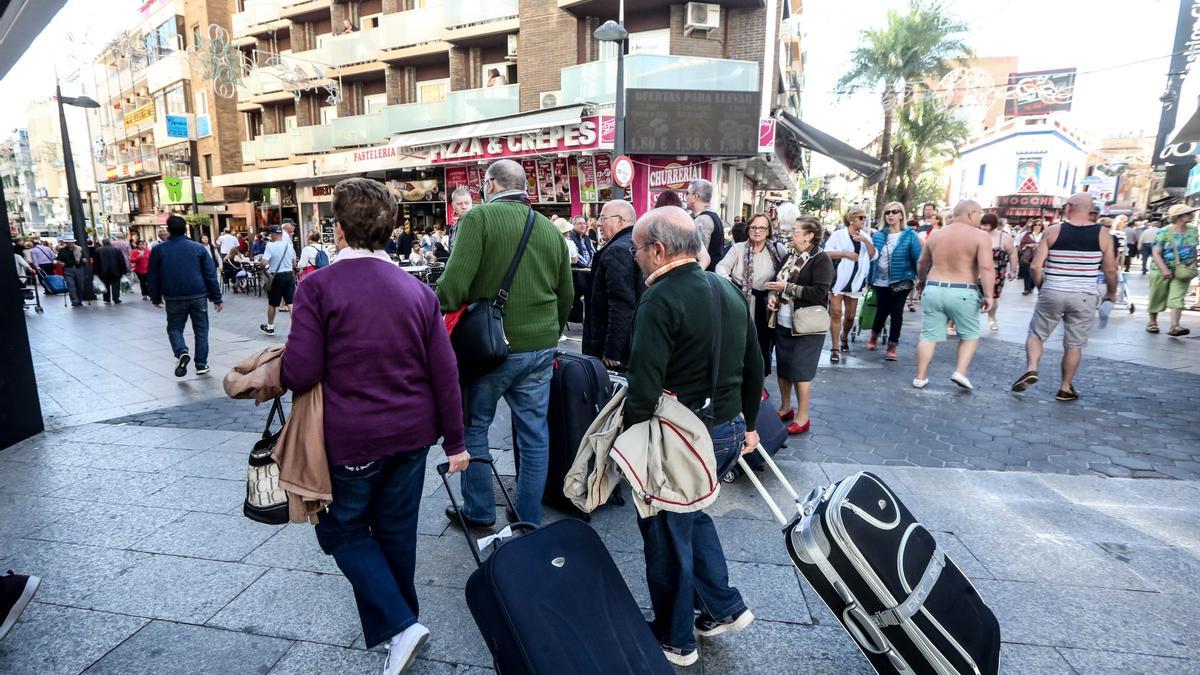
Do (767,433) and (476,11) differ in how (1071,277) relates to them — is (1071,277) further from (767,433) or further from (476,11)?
(476,11)

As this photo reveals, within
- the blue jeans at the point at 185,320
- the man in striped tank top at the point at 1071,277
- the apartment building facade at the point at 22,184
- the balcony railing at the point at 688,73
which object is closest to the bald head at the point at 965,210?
the man in striped tank top at the point at 1071,277

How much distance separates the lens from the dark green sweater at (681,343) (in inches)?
83.0

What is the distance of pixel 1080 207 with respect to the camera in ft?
18.1

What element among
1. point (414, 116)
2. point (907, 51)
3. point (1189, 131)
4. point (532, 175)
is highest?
point (907, 51)

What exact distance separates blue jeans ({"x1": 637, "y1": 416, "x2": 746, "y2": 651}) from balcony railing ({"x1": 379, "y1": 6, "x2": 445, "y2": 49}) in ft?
64.2

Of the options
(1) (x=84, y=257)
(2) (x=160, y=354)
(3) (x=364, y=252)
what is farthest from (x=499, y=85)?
(3) (x=364, y=252)

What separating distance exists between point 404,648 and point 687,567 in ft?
3.60

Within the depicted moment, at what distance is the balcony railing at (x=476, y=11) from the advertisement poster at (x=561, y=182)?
186 inches

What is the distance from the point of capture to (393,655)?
2197 millimetres

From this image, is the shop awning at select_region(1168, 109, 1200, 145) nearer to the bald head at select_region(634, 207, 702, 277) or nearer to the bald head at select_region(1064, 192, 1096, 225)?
the bald head at select_region(1064, 192, 1096, 225)

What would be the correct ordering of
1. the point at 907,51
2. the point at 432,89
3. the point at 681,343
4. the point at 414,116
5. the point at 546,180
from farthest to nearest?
the point at 907,51 → the point at 432,89 → the point at 414,116 → the point at 546,180 → the point at 681,343

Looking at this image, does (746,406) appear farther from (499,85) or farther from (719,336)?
(499,85)

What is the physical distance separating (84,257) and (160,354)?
354 inches

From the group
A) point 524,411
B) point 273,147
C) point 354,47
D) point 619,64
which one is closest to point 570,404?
point 524,411
